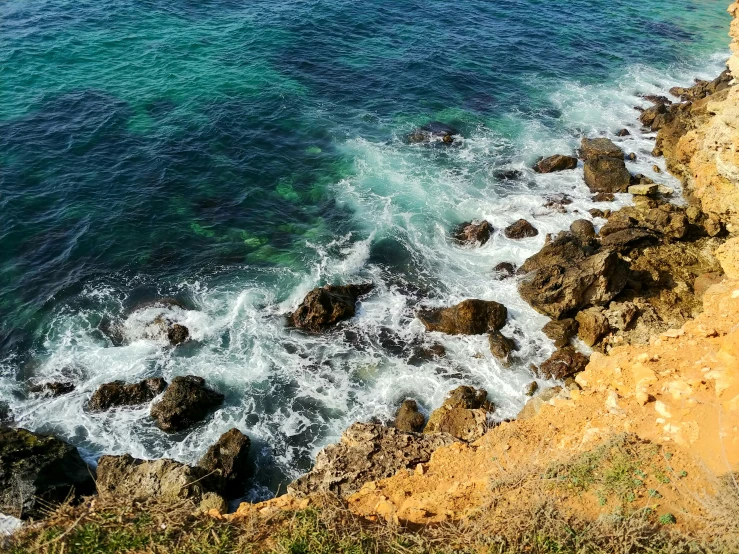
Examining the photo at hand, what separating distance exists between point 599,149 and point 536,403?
2508 cm

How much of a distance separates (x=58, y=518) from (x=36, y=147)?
34.4 meters

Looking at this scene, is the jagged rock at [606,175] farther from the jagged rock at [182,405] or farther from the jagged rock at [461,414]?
the jagged rock at [182,405]

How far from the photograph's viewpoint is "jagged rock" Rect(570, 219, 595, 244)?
31609 mm

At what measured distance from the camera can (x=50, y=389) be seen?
24234 millimetres

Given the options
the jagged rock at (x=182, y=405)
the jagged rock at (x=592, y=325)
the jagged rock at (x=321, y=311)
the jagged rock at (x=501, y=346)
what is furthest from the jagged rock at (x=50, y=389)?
the jagged rock at (x=592, y=325)

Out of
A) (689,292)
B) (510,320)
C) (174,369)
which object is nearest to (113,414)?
(174,369)

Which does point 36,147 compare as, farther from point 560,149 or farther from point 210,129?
point 560,149

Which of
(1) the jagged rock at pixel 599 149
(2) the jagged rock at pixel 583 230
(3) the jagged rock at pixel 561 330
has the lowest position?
(3) the jagged rock at pixel 561 330

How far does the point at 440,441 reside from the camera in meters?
18.8

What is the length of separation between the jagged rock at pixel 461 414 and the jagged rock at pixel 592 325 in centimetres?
645

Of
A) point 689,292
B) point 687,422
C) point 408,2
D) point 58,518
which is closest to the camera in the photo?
point 58,518

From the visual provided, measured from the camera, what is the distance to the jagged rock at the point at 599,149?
3844 centimetres

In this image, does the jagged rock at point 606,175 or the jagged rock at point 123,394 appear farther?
the jagged rock at point 606,175

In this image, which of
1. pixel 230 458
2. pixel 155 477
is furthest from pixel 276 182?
pixel 155 477
